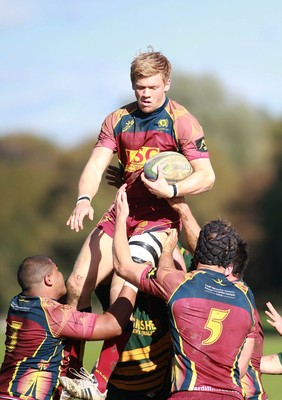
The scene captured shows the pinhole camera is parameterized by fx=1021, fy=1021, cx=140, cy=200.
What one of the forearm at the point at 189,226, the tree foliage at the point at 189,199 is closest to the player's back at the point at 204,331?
the forearm at the point at 189,226

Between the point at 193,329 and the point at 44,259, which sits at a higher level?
the point at 44,259

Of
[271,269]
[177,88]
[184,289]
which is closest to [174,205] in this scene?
[184,289]

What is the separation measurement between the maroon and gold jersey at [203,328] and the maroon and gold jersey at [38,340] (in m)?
0.70

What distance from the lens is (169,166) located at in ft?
25.7

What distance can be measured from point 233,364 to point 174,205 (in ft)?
4.57

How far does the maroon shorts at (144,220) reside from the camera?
8273 millimetres

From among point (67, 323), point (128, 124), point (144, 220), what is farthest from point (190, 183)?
point (67, 323)

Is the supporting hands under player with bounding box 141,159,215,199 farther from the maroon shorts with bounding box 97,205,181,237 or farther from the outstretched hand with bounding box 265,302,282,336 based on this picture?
the outstretched hand with bounding box 265,302,282,336

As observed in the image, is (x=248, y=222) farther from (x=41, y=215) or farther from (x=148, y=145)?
(x=148, y=145)

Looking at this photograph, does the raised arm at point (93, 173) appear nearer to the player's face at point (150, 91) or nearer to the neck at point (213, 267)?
the player's face at point (150, 91)

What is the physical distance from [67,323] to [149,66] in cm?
207

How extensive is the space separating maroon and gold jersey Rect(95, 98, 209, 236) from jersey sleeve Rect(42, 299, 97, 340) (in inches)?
36.0

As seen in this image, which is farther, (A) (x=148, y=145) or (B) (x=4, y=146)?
(B) (x=4, y=146)

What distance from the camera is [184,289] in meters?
7.39
